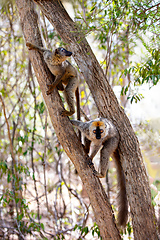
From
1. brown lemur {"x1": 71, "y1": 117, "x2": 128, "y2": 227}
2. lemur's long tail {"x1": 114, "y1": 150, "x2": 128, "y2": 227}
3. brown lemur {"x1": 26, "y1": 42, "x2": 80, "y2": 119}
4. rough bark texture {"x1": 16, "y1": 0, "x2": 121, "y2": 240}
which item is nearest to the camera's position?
rough bark texture {"x1": 16, "y1": 0, "x2": 121, "y2": 240}

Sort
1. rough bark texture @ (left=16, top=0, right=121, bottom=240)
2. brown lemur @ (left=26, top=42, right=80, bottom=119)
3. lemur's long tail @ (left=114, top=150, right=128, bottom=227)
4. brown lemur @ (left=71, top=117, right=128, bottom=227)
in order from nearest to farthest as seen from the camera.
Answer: rough bark texture @ (left=16, top=0, right=121, bottom=240)
brown lemur @ (left=26, top=42, right=80, bottom=119)
brown lemur @ (left=71, top=117, right=128, bottom=227)
lemur's long tail @ (left=114, top=150, right=128, bottom=227)

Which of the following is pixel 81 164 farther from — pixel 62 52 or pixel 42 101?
pixel 42 101

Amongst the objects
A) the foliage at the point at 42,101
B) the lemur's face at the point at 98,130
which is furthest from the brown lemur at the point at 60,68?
the foliage at the point at 42,101

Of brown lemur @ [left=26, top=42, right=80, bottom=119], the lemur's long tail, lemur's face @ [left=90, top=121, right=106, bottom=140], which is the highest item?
brown lemur @ [left=26, top=42, right=80, bottom=119]

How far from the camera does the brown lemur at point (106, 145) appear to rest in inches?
150

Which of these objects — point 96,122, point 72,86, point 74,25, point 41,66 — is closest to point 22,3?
point 74,25

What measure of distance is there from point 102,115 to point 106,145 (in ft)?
1.72

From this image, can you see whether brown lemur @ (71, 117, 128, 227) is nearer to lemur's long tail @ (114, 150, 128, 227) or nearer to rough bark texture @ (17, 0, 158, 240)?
lemur's long tail @ (114, 150, 128, 227)

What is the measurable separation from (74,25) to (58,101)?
1403 millimetres

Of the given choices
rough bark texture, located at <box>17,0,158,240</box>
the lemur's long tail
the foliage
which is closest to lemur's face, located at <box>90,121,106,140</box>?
rough bark texture, located at <box>17,0,158,240</box>

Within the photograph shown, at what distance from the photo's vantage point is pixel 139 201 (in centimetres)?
363

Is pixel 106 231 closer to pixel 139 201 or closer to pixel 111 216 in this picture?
pixel 111 216

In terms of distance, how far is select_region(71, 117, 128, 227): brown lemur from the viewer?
3821mm

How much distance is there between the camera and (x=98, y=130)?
379cm
